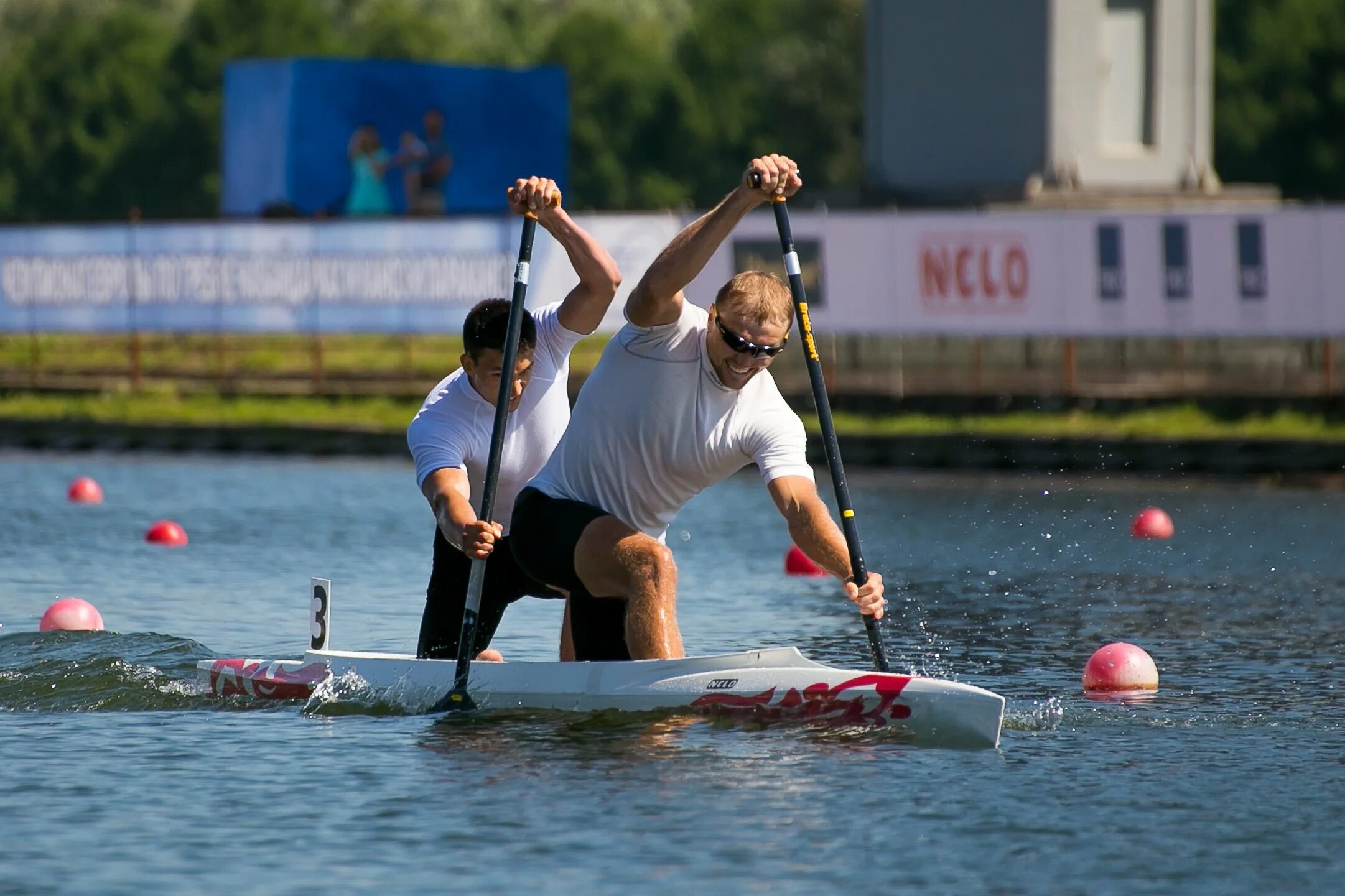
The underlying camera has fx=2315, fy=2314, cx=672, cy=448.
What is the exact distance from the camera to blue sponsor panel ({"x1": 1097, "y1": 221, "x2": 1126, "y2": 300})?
21016 millimetres

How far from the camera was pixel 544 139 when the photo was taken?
37.0 m

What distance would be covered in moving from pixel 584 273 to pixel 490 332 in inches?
→ 25.9

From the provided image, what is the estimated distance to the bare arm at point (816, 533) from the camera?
7.58 metres

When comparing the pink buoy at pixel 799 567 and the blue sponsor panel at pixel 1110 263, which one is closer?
the pink buoy at pixel 799 567

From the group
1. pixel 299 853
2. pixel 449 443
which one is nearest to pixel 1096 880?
pixel 299 853

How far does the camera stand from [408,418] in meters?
23.5

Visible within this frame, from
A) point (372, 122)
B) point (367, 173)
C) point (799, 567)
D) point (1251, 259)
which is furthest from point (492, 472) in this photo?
point (372, 122)

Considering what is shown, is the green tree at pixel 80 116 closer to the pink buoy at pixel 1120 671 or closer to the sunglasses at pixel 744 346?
the pink buoy at pixel 1120 671

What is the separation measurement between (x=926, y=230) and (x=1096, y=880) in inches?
635

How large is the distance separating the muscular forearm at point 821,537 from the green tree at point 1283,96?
56163 mm

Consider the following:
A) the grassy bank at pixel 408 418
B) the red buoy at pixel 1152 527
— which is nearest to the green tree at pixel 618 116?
the grassy bank at pixel 408 418

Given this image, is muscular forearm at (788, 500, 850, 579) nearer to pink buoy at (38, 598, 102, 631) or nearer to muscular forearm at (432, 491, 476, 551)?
muscular forearm at (432, 491, 476, 551)

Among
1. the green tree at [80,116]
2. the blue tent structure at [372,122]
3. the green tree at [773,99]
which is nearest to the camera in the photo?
the blue tent structure at [372,122]

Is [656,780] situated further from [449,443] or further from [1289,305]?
[1289,305]
